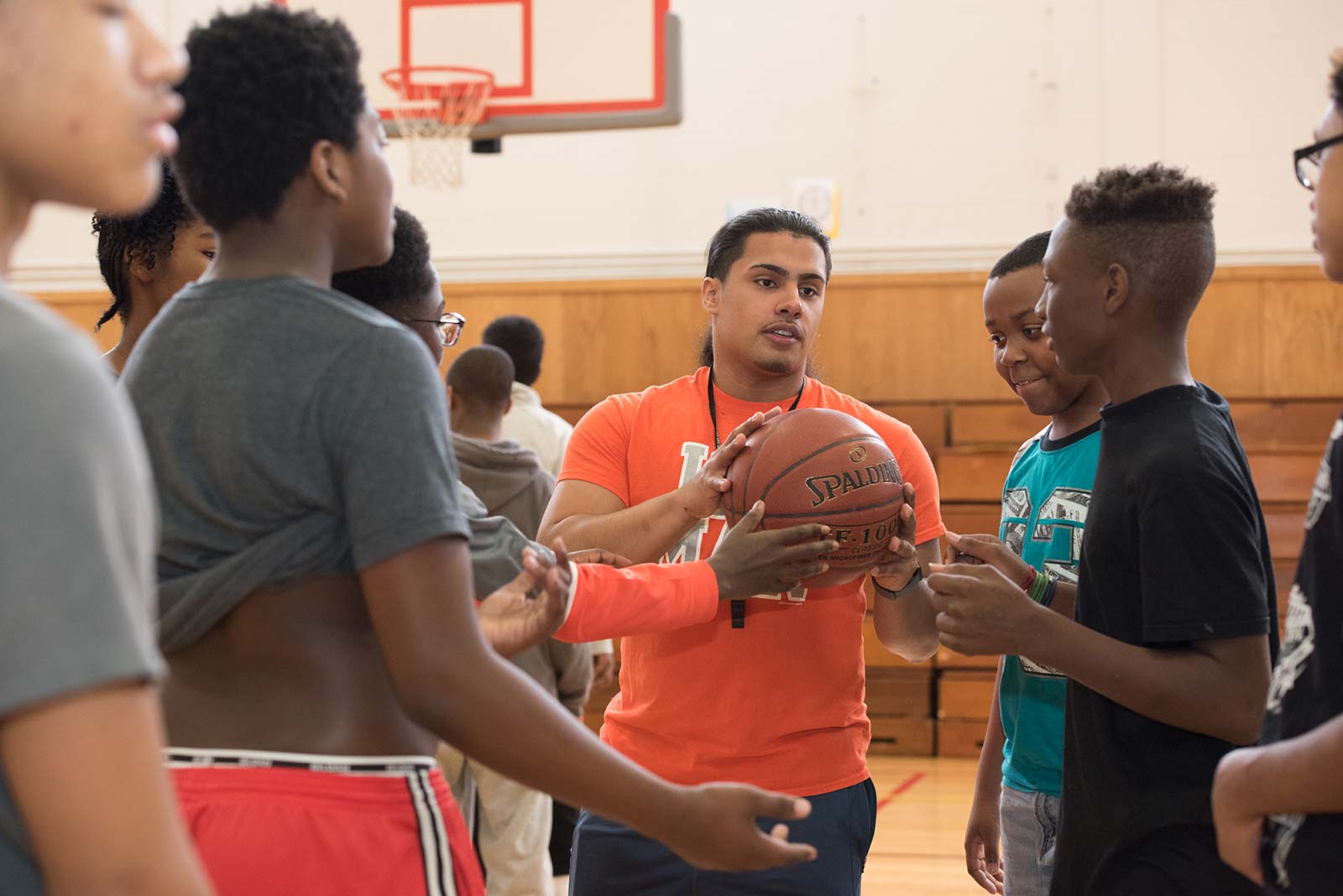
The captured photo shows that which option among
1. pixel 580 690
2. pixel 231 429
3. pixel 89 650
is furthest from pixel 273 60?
pixel 580 690

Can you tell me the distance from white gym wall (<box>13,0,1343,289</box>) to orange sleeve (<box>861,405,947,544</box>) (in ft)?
21.0

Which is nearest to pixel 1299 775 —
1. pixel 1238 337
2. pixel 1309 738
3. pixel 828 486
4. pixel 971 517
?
pixel 1309 738

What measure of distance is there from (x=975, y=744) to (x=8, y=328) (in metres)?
7.68

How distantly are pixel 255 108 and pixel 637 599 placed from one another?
1082 millimetres

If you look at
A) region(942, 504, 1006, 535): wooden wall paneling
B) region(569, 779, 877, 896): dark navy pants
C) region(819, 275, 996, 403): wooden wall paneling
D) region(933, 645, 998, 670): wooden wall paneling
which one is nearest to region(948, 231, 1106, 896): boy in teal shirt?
region(569, 779, 877, 896): dark navy pants

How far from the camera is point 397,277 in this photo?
226 cm

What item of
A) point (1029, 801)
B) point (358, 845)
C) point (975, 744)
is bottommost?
point (975, 744)

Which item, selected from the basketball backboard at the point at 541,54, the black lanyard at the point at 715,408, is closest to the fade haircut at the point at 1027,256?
the black lanyard at the point at 715,408

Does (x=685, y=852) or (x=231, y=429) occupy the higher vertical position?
(x=231, y=429)

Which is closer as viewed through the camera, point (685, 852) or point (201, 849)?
point (201, 849)

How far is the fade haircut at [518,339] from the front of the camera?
20.5 ft

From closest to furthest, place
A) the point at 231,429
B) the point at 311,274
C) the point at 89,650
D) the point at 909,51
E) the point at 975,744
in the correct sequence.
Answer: the point at 89,650 < the point at 231,429 < the point at 311,274 < the point at 975,744 < the point at 909,51

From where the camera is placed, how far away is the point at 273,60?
4.72 ft

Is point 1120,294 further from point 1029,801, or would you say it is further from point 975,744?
point 975,744
